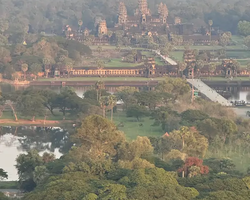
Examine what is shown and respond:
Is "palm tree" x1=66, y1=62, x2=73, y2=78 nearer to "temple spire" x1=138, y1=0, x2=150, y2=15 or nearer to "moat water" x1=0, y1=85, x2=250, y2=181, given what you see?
"moat water" x1=0, y1=85, x2=250, y2=181

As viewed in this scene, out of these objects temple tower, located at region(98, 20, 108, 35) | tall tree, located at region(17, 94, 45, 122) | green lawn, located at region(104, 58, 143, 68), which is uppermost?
temple tower, located at region(98, 20, 108, 35)

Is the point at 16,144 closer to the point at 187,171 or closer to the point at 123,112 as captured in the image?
the point at 123,112

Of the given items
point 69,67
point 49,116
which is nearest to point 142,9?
point 69,67

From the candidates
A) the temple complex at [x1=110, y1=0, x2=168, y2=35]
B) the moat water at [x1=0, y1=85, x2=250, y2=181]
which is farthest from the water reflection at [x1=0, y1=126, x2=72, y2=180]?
the temple complex at [x1=110, y1=0, x2=168, y2=35]

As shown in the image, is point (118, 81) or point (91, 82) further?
point (118, 81)

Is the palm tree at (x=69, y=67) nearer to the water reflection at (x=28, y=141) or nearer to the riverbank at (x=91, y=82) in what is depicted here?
the riverbank at (x=91, y=82)

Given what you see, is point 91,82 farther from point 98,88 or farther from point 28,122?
point 28,122
